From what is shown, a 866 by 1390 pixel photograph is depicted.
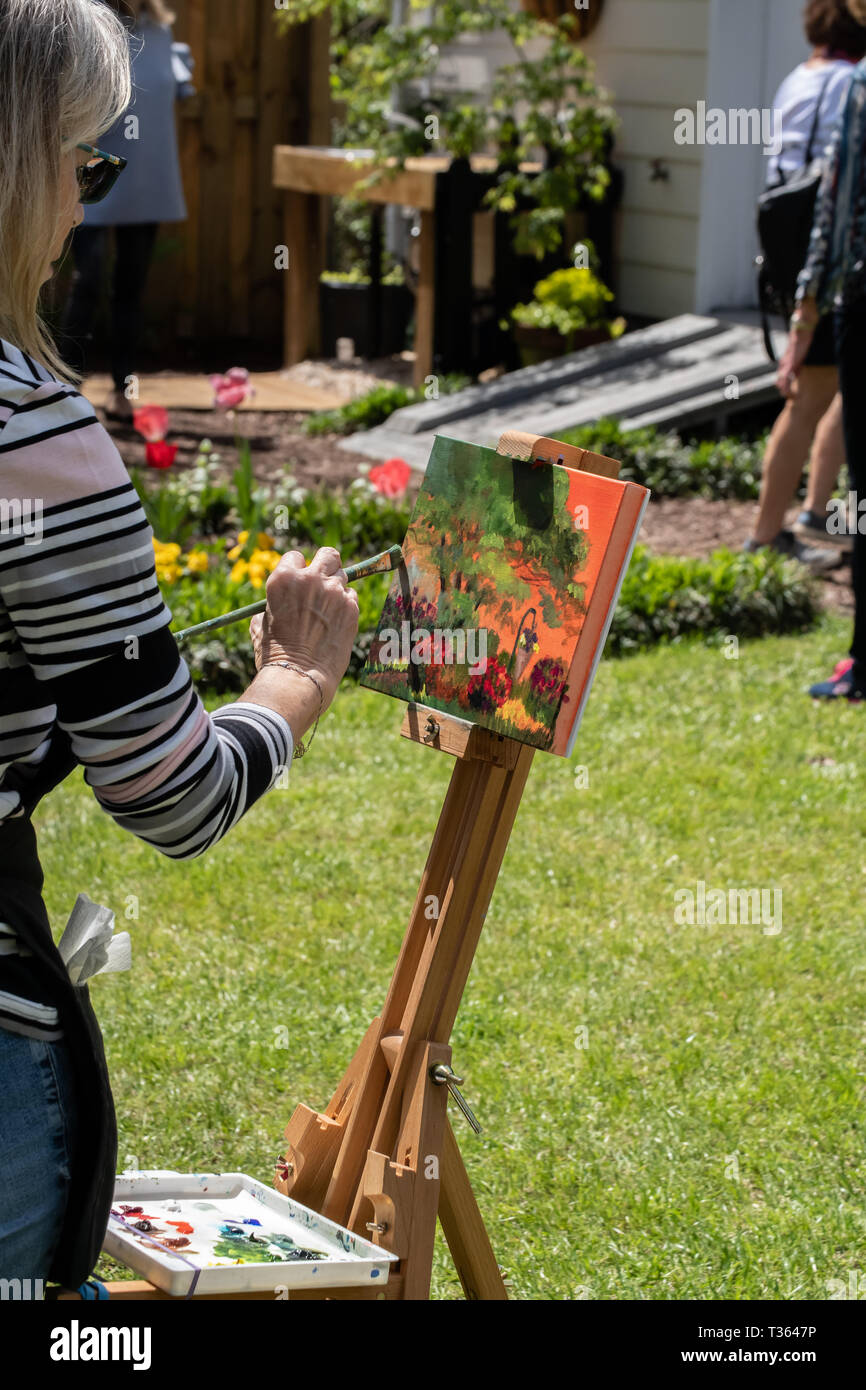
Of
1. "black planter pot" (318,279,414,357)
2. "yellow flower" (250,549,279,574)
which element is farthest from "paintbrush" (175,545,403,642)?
"black planter pot" (318,279,414,357)

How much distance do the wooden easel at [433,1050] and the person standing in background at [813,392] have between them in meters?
4.14

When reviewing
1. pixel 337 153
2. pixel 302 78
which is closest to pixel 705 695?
pixel 337 153

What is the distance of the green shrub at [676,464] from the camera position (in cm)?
745

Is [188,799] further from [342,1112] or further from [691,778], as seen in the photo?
[691,778]

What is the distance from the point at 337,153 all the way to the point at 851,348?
21.5 feet

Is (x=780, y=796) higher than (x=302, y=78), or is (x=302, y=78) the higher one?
(x=302, y=78)

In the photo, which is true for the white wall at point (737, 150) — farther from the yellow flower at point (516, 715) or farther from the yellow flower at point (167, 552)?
the yellow flower at point (516, 715)

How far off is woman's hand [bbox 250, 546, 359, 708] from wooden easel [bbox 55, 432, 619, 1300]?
308 millimetres

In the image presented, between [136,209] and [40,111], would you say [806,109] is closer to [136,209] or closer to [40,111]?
[136,209]

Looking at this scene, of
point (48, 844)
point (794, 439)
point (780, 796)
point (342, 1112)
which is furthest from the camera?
point (794, 439)

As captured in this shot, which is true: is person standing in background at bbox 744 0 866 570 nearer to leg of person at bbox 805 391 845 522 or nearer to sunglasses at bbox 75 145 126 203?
leg of person at bbox 805 391 845 522

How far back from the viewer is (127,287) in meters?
8.10

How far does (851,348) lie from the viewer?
4773mm
